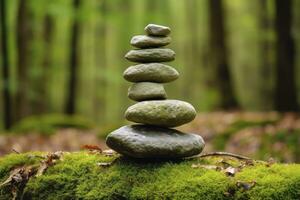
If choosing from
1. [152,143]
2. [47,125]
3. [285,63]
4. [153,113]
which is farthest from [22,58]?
Answer: [152,143]

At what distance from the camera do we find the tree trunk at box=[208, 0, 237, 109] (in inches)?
605

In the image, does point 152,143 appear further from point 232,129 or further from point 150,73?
point 232,129

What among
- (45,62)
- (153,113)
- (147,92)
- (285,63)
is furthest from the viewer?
(45,62)

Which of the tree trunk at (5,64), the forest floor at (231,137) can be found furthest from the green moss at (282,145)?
the tree trunk at (5,64)

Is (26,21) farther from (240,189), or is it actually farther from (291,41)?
(240,189)

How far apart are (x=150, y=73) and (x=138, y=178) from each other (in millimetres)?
1083

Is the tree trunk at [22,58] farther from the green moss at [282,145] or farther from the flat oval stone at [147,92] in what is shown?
the flat oval stone at [147,92]

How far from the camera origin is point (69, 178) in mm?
4898

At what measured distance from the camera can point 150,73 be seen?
5.14 meters

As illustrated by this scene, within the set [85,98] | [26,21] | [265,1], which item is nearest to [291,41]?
[26,21]

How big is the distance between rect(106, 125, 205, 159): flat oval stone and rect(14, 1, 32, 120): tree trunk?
1057cm

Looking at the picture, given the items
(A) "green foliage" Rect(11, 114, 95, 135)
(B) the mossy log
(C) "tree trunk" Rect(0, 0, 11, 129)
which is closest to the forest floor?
(A) "green foliage" Rect(11, 114, 95, 135)

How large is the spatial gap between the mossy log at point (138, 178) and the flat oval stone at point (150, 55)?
1017 mm

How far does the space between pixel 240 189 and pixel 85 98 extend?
1485 inches
